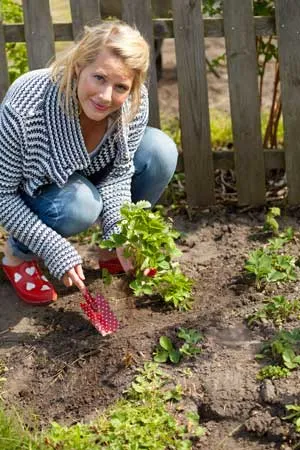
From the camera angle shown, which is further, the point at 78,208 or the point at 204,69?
the point at 204,69

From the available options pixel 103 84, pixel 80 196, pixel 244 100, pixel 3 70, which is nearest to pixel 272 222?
pixel 244 100

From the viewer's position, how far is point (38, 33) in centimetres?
470

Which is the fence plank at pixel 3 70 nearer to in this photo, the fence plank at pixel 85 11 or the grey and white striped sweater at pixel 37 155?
the fence plank at pixel 85 11

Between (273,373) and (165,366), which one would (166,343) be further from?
(273,373)

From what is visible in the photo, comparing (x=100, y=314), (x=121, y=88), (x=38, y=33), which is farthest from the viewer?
(x=38, y=33)

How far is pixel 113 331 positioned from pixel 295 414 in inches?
34.6

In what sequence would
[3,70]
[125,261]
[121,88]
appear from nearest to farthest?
[121,88] → [125,261] → [3,70]

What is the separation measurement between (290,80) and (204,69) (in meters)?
0.41

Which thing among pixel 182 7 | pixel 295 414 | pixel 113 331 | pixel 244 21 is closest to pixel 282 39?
pixel 244 21

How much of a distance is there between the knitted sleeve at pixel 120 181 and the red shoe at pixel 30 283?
1.13 ft

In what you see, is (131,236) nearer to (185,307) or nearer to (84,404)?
(185,307)

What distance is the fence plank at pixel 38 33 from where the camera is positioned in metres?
4.66

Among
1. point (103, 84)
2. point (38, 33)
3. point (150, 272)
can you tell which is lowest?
point (150, 272)

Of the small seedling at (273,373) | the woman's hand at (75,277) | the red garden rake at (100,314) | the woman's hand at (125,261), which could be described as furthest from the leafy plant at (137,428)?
the woman's hand at (125,261)
